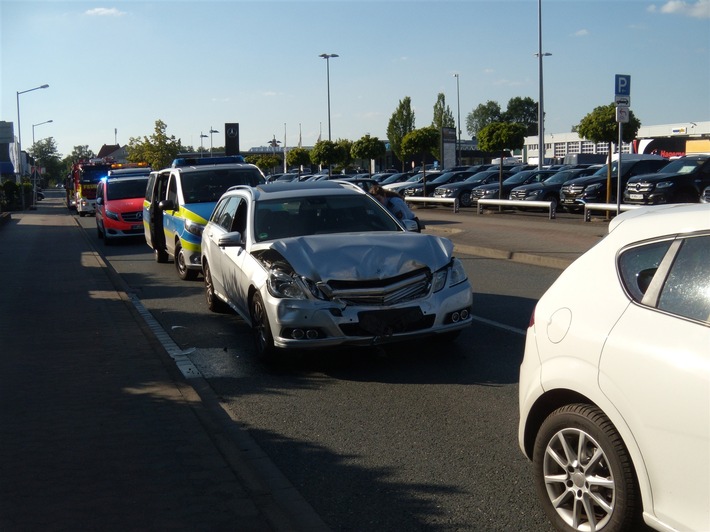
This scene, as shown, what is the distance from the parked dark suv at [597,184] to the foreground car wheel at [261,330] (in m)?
21.3

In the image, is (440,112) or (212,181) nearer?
(212,181)

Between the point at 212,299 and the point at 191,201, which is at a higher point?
the point at 191,201

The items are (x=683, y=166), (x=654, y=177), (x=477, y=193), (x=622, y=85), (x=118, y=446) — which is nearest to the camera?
(x=118, y=446)

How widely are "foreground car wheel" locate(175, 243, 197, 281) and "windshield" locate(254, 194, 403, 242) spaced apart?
19.4 feet

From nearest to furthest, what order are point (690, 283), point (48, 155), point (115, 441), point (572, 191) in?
point (690, 283)
point (115, 441)
point (572, 191)
point (48, 155)

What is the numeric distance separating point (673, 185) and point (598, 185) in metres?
3.14

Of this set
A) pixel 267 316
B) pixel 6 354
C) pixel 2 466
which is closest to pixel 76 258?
pixel 6 354

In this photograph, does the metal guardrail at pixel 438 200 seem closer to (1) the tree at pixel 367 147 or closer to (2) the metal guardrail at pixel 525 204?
(2) the metal guardrail at pixel 525 204

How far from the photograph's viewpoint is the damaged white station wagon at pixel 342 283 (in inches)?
291

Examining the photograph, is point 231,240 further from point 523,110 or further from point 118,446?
point 523,110

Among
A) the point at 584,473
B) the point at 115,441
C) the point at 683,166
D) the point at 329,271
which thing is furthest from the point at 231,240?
the point at 683,166

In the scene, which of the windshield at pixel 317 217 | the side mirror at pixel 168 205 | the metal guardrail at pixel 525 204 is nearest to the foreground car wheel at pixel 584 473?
the windshield at pixel 317 217

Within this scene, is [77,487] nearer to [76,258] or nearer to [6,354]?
[6,354]

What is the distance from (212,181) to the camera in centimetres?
1557
